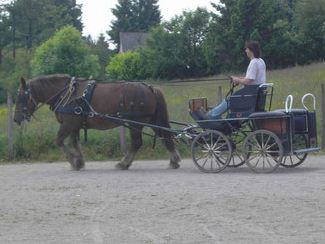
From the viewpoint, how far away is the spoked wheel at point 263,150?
13168 millimetres

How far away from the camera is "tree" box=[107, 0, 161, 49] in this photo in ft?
357

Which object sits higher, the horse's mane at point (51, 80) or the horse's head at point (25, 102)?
the horse's mane at point (51, 80)

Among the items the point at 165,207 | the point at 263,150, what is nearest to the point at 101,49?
the point at 263,150

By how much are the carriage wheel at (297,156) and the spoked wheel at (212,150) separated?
1.16 metres

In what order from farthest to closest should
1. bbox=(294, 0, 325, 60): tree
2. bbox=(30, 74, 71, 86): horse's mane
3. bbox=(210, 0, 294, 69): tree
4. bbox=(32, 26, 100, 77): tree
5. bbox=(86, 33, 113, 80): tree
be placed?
bbox=(86, 33, 113, 80): tree < bbox=(32, 26, 100, 77): tree < bbox=(294, 0, 325, 60): tree < bbox=(210, 0, 294, 69): tree < bbox=(30, 74, 71, 86): horse's mane

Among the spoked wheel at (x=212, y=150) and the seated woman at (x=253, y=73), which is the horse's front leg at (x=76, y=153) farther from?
the seated woman at (x=253, y=73)

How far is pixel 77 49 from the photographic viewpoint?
6438 cm

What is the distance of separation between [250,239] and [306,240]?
56cm

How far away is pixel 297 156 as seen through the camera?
564 inches

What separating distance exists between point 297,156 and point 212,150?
1737 millimetres

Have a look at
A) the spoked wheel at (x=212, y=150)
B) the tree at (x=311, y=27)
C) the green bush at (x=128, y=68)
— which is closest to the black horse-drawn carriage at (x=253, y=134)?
the spoked wheel at (x=212, y=150)

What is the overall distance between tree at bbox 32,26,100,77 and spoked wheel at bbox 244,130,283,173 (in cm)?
5056

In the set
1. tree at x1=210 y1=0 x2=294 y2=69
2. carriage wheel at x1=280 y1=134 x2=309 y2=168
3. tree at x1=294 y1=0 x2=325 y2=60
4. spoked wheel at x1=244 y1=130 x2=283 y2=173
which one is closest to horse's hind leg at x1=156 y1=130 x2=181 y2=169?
spoked wheel at x1=244 y1=130 x2=283 y2=173

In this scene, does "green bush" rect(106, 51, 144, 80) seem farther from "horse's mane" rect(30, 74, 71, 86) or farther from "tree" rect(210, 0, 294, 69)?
"horse's mane" rect(30, 74, 71, 86)
